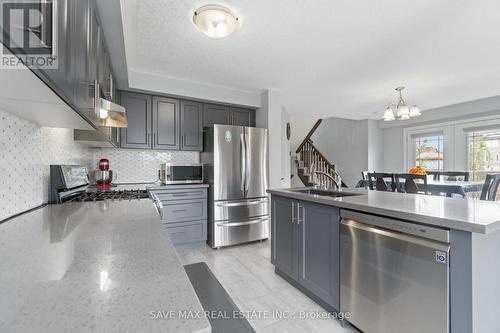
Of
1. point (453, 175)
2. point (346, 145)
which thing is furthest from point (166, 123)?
point (346, 145)

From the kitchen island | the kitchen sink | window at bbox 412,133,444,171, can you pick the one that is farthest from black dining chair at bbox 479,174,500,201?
window at bbox 412,133,444,171

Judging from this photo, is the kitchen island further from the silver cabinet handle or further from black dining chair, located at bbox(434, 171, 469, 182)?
black dining chair, located at bbox(434, 171, 469, 182)

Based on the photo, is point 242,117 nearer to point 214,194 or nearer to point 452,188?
point 214,194

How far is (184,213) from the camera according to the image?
3.22m

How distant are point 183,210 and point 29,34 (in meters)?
2.83

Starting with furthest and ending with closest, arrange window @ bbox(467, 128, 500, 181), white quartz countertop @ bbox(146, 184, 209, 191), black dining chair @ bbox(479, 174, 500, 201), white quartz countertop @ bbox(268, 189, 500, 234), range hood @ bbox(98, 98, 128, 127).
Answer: window @ bbox(467, 128, 500, 181), white quartz countertop @ bbox(146, 184, 209, 191), black dining chair @ bbox(479, 174, 500, 201), range hood @ bbox(98, 98, 128, 127), white quartz countertop @ bbox(268, 189, 500, 234)

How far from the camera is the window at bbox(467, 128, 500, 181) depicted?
173 inches

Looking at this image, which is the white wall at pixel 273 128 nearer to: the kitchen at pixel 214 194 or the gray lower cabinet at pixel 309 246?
the kitchen at pixel 214 194

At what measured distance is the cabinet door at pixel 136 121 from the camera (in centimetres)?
318

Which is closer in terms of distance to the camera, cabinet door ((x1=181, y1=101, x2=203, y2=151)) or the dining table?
the dining table

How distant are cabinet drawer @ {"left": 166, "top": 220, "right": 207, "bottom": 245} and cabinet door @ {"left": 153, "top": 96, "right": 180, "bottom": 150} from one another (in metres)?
1.18

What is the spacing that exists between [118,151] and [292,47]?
2774mm

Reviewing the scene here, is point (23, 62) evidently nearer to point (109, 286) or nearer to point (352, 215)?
point (109, 286)

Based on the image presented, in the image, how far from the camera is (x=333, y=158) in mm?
7234
